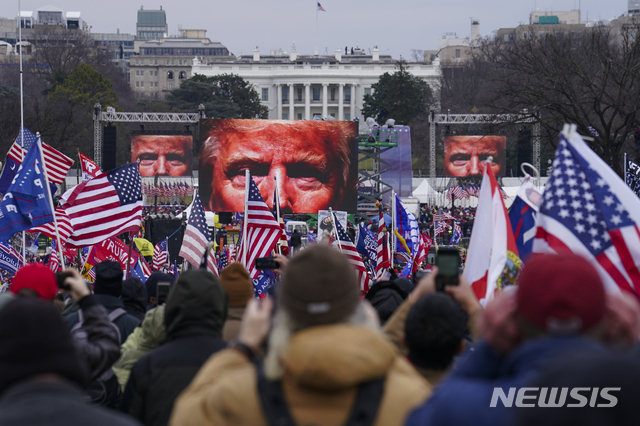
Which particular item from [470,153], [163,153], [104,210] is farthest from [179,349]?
[470,153]

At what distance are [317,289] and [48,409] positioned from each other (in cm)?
68

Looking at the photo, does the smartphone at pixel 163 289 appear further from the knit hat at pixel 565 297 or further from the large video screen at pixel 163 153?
the large video screen at pixel 163 153

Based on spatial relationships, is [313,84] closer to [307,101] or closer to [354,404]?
[307,101]

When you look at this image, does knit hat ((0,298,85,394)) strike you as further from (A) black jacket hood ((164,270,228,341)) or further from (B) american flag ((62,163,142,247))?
(B) american flag ((62,163,142,247))

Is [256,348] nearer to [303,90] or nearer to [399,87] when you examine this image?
[399,87]

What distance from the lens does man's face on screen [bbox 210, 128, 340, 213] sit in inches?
1534

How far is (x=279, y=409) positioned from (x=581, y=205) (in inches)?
91.9

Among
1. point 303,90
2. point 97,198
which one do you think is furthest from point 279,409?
point 303,90

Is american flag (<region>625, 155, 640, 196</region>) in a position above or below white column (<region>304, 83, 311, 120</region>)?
below

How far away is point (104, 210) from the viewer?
10266 mm

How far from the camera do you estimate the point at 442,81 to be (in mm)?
100000

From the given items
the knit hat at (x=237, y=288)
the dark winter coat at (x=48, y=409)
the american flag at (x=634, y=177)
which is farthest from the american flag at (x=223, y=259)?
the dark winter coat at (x=48, y=409)

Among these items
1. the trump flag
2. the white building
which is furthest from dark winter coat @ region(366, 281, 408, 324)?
the white building

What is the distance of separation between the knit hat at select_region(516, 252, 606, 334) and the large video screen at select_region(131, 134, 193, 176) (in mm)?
45616
